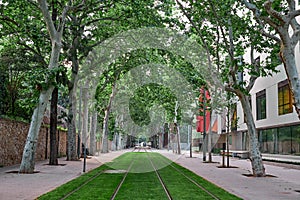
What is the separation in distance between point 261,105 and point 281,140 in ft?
16.4

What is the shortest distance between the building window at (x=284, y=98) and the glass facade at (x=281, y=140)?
1.39 metres

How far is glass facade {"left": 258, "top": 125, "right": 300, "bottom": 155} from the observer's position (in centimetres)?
3166

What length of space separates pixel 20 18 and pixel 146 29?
23.2 ft

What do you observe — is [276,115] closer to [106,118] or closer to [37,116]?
Answer: [106,118]

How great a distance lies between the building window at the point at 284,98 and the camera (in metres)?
31.5

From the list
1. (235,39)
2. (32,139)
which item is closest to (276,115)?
(235,39)

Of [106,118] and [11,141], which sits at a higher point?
[106,118]

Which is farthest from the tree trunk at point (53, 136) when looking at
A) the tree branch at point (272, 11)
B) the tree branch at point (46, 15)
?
the tree branch at point (272, 11)

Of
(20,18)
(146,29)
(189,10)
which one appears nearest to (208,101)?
(146,29)

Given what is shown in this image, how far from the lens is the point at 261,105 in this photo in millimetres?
39031

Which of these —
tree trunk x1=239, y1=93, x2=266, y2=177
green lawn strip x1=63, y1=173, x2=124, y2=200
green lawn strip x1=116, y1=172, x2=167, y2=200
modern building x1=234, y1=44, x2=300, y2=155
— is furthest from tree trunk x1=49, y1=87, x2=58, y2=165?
modern building x1=234, y1=44, x2=300, y2=155

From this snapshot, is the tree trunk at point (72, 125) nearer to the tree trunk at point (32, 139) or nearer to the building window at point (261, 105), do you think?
the tree trunk at point (32, 139)

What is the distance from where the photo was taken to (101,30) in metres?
26.7

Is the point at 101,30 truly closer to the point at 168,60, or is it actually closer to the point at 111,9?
the point at 111,9
